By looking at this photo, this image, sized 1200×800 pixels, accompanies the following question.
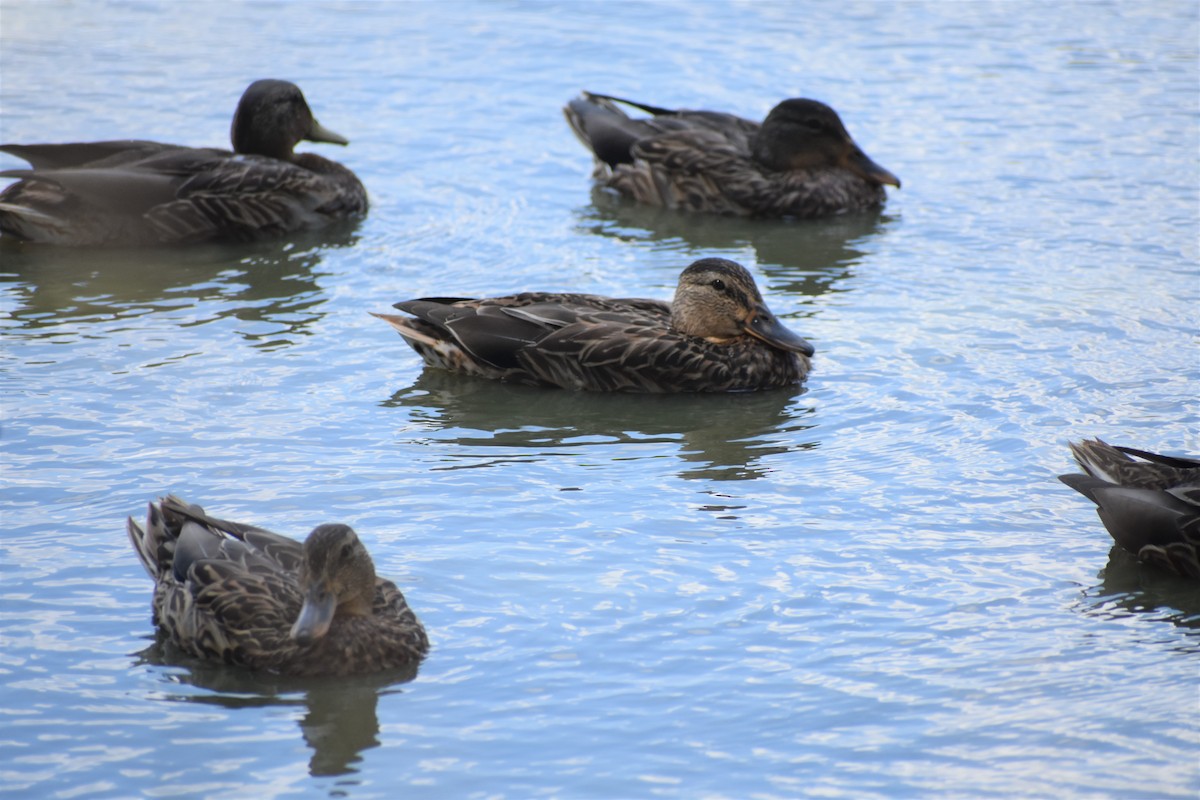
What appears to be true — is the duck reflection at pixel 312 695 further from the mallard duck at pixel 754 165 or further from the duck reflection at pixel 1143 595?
the mallard duck at pixel 754 165

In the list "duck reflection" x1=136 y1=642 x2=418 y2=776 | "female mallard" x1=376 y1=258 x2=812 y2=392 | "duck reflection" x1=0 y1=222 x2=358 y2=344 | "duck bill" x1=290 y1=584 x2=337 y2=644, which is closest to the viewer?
"duck reflection" x1=136 y1=642 x2=418 y2=776

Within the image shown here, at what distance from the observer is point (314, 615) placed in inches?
253

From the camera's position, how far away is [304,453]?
895cm

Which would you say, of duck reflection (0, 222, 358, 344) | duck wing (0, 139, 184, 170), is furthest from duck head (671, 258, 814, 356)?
duck wing (0, 139, 184, 170)

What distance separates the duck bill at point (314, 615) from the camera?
251 inches

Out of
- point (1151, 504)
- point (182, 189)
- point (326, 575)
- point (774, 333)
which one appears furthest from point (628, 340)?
point (182, 189)

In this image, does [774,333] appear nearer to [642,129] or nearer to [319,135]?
[642,129]

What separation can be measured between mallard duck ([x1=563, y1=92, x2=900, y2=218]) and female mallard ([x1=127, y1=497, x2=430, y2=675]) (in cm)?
792

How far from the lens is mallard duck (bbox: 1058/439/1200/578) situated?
7.50m

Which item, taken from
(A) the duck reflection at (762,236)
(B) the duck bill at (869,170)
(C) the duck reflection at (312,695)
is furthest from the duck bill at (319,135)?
(C) the duck reflection at (312,695)

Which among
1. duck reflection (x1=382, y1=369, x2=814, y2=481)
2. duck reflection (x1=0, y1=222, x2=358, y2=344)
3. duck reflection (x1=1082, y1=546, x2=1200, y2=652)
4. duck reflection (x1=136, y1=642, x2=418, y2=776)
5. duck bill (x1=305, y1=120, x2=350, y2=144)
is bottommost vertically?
duck reflection (x1=136, y1=642, x2=418, y2=776)

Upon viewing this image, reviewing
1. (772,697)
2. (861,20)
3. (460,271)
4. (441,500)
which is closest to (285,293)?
(460,271)

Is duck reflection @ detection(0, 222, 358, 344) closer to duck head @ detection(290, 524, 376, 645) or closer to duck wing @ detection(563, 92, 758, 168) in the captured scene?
duck wing @ detection(563, 92, 758, 168)

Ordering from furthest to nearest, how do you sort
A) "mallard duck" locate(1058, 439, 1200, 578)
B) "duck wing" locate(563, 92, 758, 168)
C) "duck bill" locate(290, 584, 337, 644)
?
"duck wing" locate(563, 92, 758, 168)
"mallard duck" locate(1058, 439, 1200, 578)
"duck bill" locate(290, 584, 337, 644)
